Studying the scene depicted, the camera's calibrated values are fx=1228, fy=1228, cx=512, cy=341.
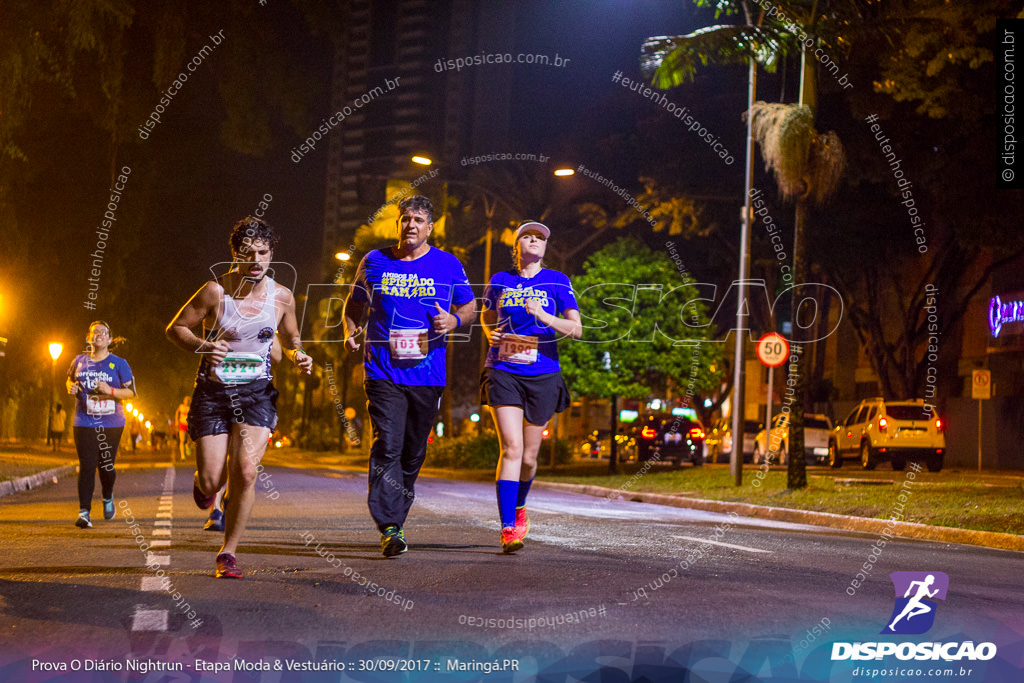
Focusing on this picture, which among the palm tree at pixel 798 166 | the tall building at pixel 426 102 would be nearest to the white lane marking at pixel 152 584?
the palm tree at pixel 798 166

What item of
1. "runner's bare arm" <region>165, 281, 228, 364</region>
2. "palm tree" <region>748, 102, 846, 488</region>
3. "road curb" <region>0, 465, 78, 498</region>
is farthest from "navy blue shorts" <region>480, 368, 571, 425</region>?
"palm tree" <region>748, 102, 846, 488</region>

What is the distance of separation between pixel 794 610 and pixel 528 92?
42.0 meters

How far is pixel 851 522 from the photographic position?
15.4m

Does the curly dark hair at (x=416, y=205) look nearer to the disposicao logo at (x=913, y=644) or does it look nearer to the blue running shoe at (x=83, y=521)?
the disposicao logo at (x=913, y=644)

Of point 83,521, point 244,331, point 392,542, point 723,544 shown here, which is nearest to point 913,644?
point 392,542

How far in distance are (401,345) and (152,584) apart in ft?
7.51

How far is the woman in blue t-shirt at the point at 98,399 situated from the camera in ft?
38.0

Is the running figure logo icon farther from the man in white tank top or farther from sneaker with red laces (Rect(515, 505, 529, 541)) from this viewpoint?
the man in white tank top

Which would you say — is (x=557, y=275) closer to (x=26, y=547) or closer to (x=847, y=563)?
(x=847, y=563)

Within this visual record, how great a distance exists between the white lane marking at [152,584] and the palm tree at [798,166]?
14.1 metres

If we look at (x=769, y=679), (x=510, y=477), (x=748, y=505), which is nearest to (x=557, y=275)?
(x=510, y=477)

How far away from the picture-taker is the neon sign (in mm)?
36000

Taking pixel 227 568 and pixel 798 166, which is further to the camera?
pixel 798 166

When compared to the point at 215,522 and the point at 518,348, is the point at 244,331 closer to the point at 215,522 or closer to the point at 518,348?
the point at 518,348
